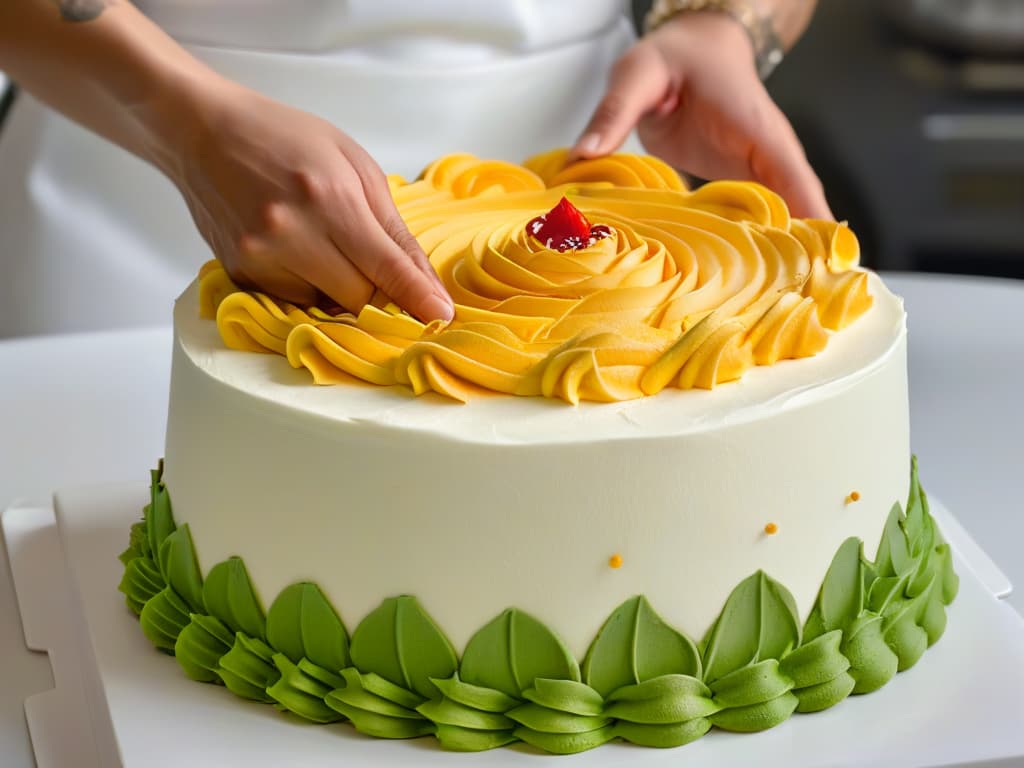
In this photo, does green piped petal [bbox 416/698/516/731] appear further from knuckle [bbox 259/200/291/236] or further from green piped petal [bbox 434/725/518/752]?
knuckle [bbox 259/200/291/236]

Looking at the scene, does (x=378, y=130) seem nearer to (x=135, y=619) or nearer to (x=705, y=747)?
(x=135, y=619)

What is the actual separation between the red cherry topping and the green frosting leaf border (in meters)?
0.41

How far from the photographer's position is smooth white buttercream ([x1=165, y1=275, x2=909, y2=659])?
4.48ft

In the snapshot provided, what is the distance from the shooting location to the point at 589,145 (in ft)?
6.82

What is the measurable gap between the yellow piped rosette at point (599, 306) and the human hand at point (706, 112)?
35 cm

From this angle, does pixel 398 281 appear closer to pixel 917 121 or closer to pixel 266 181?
pixel 266 181

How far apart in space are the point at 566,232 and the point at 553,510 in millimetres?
377

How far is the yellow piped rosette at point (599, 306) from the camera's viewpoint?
4.71 ft

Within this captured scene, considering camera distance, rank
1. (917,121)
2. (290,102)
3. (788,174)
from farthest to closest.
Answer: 1. (917,121)
2. (290,102)
3. (788,174)

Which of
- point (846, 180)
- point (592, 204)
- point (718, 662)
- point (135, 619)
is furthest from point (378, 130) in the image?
point (846, 180)

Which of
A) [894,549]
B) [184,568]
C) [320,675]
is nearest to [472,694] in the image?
[320,675]

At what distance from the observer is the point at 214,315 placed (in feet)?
5.45

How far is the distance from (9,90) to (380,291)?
1.78 m

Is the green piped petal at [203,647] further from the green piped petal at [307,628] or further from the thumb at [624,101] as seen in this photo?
the thumb at [624,101]
